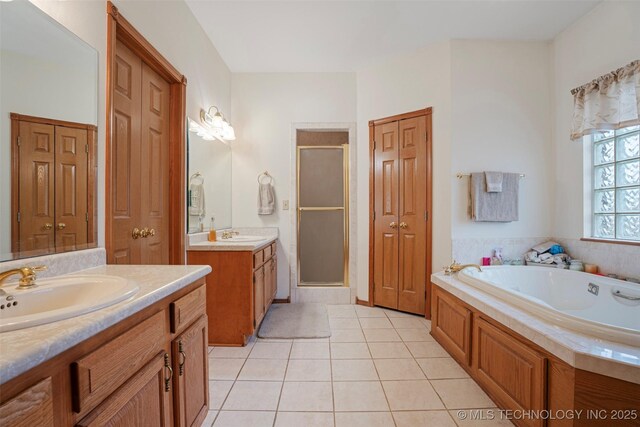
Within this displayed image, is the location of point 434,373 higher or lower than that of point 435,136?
lower

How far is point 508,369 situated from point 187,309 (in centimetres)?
159

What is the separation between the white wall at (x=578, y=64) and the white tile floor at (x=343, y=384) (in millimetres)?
1748

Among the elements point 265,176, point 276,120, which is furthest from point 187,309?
point 276,120

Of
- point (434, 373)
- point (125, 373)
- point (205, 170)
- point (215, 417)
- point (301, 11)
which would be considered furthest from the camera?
A: point (205, 170)

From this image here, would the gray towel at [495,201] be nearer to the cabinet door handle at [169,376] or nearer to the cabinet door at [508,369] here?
the cabinet door at [508,369]

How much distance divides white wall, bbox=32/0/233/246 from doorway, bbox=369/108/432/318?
1.73 m

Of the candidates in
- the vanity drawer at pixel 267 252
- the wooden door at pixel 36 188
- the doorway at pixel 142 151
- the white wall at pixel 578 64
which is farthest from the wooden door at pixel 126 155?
the white wall at pixel 578 64

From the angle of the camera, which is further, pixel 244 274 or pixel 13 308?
pixel 244 274

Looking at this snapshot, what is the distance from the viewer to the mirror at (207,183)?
2283 millimetres

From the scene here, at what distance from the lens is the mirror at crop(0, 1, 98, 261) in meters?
0.91

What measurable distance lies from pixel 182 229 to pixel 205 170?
0.69m

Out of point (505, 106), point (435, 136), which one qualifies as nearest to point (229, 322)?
point (435, 136)

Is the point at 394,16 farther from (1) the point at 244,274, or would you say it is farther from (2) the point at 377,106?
(1) the point at 244,274

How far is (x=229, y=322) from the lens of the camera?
7.15 feet
